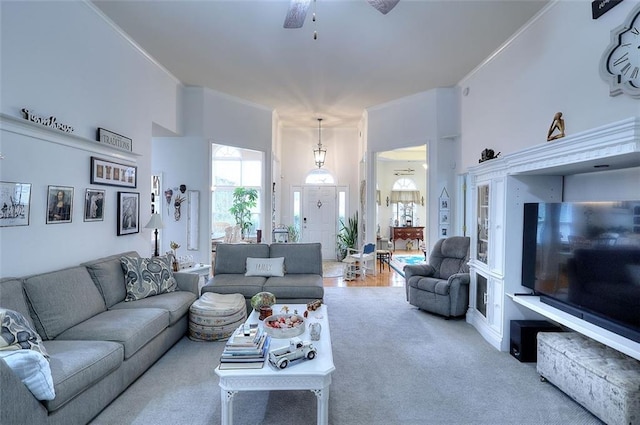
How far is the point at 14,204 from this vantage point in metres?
2.55

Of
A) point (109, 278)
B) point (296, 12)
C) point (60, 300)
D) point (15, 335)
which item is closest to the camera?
point (15, 335)

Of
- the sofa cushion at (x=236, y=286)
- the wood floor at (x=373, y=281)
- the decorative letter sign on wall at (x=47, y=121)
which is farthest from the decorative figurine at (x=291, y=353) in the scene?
the wood floor at (x=373, y=281)

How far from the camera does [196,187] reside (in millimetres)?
5645

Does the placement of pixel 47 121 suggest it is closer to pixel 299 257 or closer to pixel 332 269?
pixel 299 257

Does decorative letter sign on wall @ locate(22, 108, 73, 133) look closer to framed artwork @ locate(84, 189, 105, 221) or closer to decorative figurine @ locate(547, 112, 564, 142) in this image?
framed artwork @ locate(84, 189, 105, 221)

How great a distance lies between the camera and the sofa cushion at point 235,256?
4648mm

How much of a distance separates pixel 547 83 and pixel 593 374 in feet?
9.00

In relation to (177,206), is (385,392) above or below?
below

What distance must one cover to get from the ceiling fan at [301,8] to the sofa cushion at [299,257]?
292cm

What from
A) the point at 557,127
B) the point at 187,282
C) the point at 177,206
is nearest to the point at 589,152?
the point at 557,127

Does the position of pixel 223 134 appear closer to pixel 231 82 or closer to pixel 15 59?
pixel 231 82

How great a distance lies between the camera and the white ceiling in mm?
3393

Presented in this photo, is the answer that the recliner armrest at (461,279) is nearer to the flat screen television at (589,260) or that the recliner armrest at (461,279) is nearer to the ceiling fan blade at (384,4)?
the flat screen television at (589,260)

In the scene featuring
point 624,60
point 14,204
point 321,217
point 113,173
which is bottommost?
point 321,217
